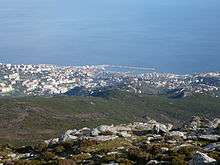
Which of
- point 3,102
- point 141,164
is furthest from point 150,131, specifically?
point 3,102

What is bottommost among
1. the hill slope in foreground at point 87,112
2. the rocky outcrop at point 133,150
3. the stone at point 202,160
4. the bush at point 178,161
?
the hill slope in foreground at point 87,112

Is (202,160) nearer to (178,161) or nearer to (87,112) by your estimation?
(178,161)

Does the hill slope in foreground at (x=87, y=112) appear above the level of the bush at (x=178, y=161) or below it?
below

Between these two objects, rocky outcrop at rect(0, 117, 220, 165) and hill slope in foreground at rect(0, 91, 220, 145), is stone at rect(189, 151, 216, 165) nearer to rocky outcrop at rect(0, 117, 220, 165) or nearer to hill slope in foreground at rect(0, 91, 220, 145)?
rocky outcrop at rect(0, 117, 220, 165)

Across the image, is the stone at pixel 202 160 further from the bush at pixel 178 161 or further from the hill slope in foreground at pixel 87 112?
the hill slope in foreground at pixel 87 112

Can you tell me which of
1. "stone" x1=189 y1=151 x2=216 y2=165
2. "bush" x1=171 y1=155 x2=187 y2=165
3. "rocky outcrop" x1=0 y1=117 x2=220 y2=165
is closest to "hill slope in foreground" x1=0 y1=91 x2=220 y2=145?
"rocky outcrop" x1=0 y1=117 x2=220 y2=165

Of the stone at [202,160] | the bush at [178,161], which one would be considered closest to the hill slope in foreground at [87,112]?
the bush at [178,161]

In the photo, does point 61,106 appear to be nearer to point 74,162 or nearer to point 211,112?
point 211,112

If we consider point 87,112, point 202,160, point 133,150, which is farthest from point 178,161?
point 87,112
